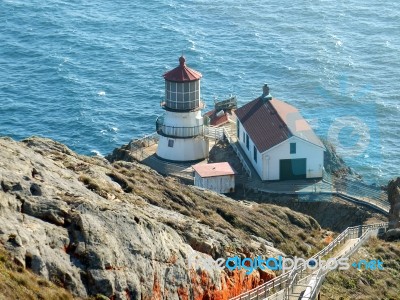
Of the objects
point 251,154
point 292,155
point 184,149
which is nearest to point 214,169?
point 251,154

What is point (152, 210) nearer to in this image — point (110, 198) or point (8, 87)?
point (110, 198)

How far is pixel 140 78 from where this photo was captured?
283ft

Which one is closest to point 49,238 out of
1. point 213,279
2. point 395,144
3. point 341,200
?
point 213,279

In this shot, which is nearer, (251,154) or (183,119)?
(251,154)

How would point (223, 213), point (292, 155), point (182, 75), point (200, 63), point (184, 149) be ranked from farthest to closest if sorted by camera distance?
point (200, 63) → point (184, 149) → point (182, 75) → point (292, 155) → point (223, 213)

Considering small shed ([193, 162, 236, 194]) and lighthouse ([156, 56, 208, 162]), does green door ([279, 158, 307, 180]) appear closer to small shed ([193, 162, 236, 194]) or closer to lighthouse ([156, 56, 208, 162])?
small shed ([193, 162, 236, 194])

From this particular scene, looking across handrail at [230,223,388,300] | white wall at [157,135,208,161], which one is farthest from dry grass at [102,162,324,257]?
white wall at [157,135,208,161]

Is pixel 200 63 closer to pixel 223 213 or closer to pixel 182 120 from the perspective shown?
pixel 182 120

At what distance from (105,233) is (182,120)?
31.2 m

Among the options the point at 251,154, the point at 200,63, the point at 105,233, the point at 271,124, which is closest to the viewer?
the point at 105,233

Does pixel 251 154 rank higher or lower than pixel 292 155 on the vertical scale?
lower

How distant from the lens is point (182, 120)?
5647 cm

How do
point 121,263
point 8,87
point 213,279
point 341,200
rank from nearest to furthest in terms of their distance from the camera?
1. point 121,263
2. point 213,279
3. point 341,200
4. point 8,87

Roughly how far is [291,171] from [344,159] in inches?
537
